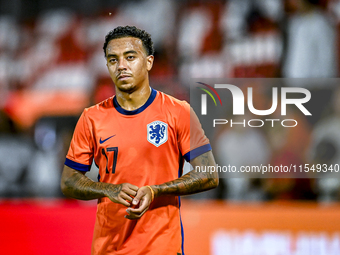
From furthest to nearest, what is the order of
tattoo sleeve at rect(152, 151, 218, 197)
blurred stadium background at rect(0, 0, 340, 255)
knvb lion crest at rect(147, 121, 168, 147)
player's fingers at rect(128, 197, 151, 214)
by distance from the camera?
blurred stadium background at rect(0, 0, 340, 255), knvb lion crest at rect(147, 121, 168, 147), tattoo sleeve at rect(152, 151, 218, 197), player's fingers at rect(128, 197, 151, 214)

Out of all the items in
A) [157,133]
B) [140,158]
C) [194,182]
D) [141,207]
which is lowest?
[141,207]

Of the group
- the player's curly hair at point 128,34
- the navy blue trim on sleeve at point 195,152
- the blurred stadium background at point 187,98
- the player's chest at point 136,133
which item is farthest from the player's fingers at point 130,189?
the blurred stadium background at point 187,98

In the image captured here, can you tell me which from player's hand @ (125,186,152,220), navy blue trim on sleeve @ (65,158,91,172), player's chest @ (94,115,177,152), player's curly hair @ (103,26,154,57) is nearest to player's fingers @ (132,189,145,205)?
player's hand @ (125,186,152,220)

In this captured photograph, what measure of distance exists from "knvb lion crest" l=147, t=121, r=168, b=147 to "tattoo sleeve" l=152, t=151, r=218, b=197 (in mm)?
207

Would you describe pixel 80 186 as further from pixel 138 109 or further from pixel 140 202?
pixel 138 109

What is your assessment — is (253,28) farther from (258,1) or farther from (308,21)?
(308,21)

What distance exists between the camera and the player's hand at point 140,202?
1831mm

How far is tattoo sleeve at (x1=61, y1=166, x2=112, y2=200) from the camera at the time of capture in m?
Result: 2.02

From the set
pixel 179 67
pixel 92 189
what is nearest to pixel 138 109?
pixel 92 189

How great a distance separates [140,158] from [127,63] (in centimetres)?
54

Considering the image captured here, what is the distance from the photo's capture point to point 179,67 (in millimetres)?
5941

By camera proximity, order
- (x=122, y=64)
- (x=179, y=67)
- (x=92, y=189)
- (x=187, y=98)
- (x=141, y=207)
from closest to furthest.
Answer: (x=141, y=207) → (x=92, y=189) → (x=122, y=64) → (x=187, y=98) → (x=179, y=67)

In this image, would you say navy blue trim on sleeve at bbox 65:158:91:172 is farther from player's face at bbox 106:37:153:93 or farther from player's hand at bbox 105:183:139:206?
player's face at bbox 106:37:153:93

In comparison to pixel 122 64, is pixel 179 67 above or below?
above
